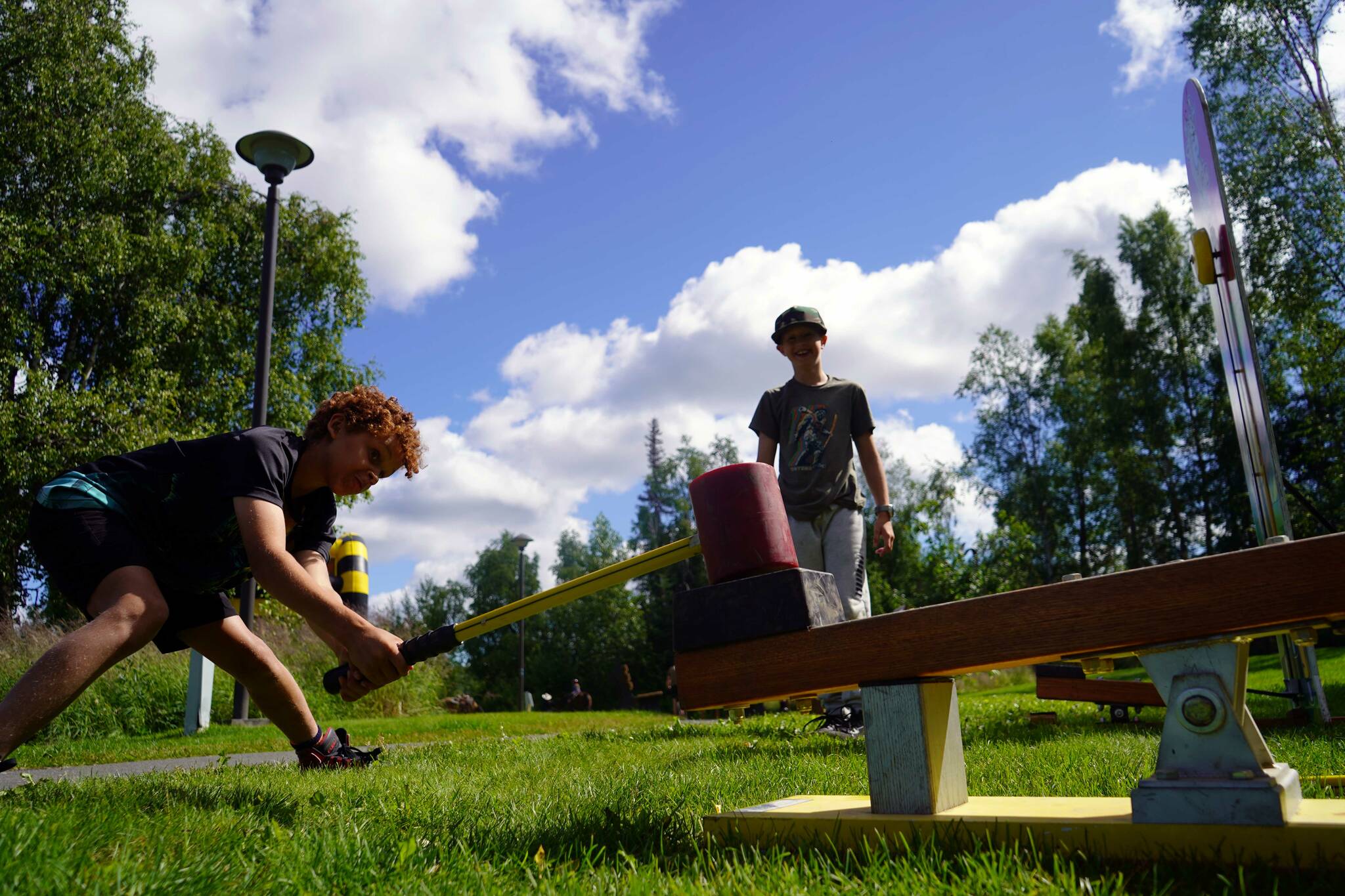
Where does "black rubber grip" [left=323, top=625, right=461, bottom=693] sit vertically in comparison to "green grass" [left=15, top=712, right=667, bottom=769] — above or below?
above

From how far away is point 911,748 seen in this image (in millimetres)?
1988

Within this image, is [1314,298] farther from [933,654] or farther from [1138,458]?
[933,654]

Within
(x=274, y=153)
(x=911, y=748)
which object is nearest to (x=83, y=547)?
(x=911, y=748)

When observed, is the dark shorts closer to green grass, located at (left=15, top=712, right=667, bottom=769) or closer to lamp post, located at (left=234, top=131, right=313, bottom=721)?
green grass, located at (left=15, top=712, right=667, bottom=769)

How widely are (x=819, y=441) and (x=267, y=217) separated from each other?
28.2 feet

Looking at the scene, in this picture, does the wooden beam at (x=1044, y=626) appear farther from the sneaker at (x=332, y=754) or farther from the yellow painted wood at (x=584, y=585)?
the sneaker at (x=332, y=754)

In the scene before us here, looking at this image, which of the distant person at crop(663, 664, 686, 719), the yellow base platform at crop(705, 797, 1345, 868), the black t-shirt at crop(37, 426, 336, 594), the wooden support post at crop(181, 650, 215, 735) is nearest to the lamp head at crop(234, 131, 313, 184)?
the wooden support post at crop(181, 650, 215, 735)

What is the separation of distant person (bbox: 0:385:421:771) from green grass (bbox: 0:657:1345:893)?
0.42 metres

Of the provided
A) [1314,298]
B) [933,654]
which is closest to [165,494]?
[933,654]

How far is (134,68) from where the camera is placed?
20562 mm

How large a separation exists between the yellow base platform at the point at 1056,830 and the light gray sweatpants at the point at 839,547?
2.70 meters

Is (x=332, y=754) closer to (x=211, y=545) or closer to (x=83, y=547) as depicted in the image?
(x=211, y=545)

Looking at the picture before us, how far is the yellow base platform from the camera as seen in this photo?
157 centimetres

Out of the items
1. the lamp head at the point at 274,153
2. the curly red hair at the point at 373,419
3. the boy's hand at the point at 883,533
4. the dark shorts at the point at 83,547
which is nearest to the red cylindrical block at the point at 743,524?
the curly red hair at the point at 373,419
